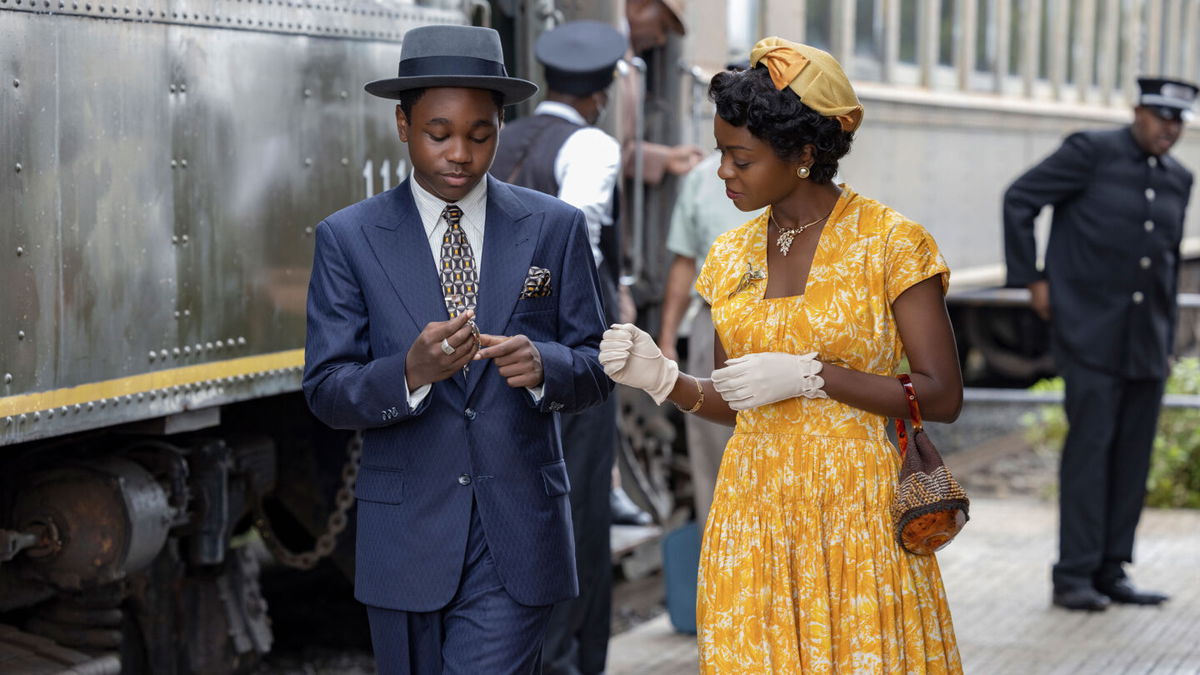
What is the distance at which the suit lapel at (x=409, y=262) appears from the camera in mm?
3094

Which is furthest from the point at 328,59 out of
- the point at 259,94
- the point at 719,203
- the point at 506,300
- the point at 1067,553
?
the point at 1067,553

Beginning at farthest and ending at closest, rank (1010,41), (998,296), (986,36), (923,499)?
(1010,41), (986,36), (998,296), (923,499)

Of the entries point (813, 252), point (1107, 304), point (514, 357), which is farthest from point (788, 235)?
point (1107, 304)

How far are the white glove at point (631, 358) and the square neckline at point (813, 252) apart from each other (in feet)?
0.82

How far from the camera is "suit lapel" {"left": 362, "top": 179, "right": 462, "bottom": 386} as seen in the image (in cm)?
309

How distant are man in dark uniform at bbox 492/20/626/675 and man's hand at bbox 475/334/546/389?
1.77m

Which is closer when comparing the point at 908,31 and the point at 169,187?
the point at 169,187

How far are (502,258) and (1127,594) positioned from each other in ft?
13.6

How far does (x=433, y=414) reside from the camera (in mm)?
3100

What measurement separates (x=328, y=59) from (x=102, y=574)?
154cm

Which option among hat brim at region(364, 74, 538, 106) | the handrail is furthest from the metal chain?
the handrail

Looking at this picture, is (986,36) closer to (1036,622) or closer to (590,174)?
(1036,622)

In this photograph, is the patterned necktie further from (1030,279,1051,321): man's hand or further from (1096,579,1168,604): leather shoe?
(1096,579,1168,604): leather shoe

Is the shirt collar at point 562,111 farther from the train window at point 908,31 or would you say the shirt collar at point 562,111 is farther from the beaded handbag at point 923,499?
the train window at point 908,31
